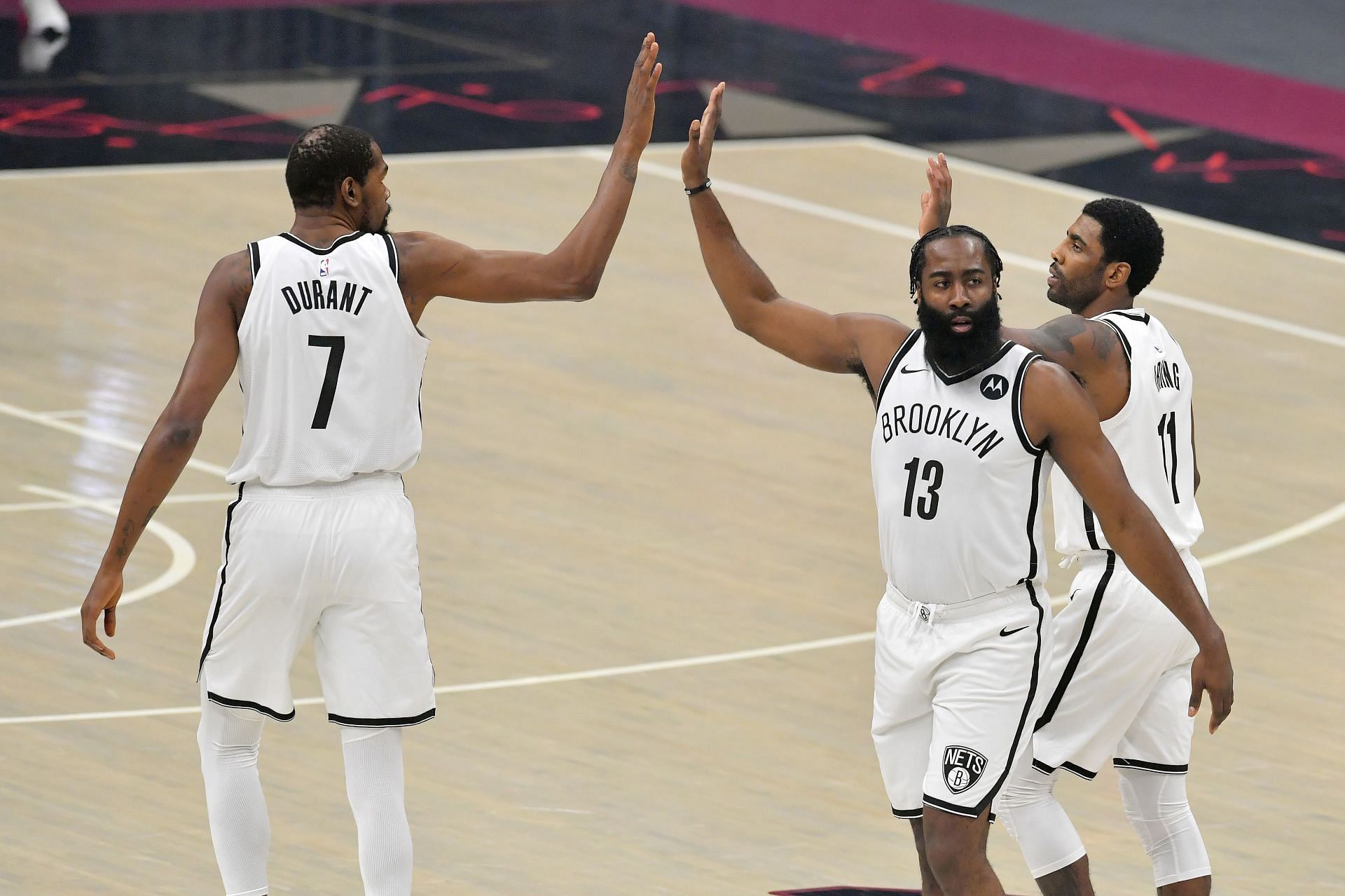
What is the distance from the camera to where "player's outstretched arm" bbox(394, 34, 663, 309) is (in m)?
5.42

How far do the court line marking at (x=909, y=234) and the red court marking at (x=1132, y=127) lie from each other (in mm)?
1605

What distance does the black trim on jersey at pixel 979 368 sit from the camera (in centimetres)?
524

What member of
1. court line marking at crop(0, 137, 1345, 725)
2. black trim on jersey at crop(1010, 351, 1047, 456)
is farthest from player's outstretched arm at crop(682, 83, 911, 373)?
court line marking at crop(0, 137, 1345, 725)

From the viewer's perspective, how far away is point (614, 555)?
927 cm

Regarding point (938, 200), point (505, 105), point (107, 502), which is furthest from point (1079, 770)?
point (505, 105)

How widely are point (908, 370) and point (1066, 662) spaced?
85cm

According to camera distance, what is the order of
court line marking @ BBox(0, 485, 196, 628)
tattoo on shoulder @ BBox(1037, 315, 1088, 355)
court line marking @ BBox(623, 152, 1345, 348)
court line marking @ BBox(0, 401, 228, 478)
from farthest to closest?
1. court line marking @ BBox(623, 152, 1345, 348)
2. court line marking @ BBox(0, 401, 228, 478)
3. court line marking @ BBox(0, 485, 196, 628)
4. tattoo on shoulder @ BBox(1037, 315, 1088, 355)

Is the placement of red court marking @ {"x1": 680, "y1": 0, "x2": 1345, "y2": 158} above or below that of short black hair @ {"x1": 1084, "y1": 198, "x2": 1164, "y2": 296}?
below

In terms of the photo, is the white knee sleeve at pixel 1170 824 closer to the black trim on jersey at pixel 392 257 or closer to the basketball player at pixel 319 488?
the basketball player at pixel 319 488

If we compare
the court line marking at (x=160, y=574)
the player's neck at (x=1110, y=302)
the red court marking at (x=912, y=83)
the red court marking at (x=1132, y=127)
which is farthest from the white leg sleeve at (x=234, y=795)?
the red court marking at (x=912, y=83)

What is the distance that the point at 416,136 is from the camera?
16.1 metres

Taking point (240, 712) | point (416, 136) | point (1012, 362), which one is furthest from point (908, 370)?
point (416, 136)

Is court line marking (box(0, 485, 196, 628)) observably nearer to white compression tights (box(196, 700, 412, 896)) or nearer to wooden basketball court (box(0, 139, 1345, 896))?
wooden basketball court (box(0, 139, 1345, 896))

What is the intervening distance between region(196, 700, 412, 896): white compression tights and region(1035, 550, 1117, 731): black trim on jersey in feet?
4.91
